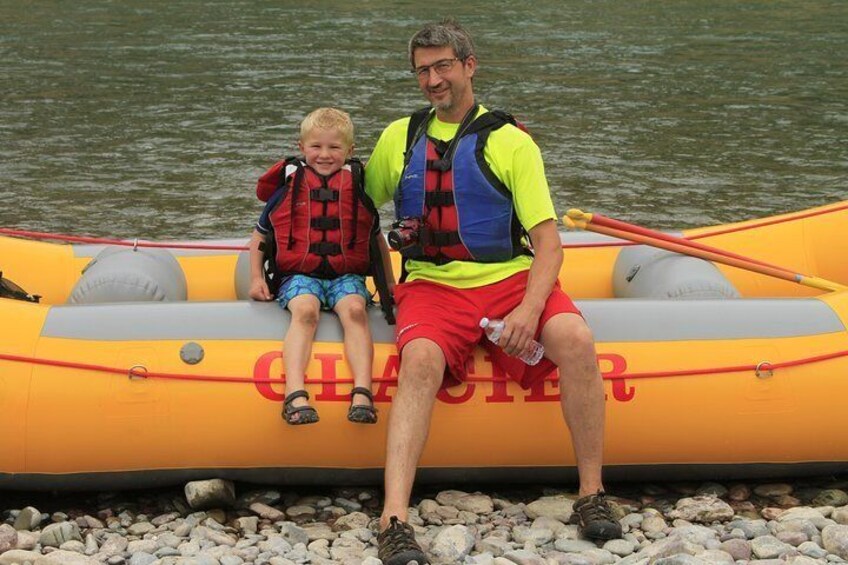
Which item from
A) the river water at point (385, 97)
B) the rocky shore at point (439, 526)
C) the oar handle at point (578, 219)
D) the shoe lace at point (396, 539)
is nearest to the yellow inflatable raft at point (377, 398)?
the rocky shore at point (439, 526)

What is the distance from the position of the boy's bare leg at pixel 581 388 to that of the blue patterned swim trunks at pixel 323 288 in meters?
0.75

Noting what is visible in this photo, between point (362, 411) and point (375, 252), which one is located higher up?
point (375, 252)

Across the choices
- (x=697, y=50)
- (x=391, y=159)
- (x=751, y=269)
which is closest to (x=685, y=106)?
(x=697, y=50)

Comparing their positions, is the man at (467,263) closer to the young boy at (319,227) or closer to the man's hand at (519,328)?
the man's hand at (519,328)

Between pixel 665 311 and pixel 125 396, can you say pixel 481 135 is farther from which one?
pixel 125 396

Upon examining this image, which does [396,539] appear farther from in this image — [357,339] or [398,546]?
[357,339]

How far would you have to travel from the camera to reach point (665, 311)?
4715 mm

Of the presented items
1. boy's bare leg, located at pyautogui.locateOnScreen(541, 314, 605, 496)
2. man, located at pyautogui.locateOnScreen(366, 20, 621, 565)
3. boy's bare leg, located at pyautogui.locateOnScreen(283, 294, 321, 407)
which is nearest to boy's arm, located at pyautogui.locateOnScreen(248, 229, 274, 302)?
boy's bare leg, located at pyautogui.locateOnScreen(283, 294, 321, 407)

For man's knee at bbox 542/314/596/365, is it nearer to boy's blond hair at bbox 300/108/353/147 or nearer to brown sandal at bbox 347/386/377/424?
brown sandal at bbox 347/386/377/424

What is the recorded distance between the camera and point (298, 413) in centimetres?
439

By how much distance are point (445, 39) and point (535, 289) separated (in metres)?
0.83

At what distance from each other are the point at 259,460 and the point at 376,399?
1.44 feet

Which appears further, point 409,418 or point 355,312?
point 355,312

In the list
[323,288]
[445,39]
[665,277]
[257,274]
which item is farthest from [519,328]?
[665,277]
